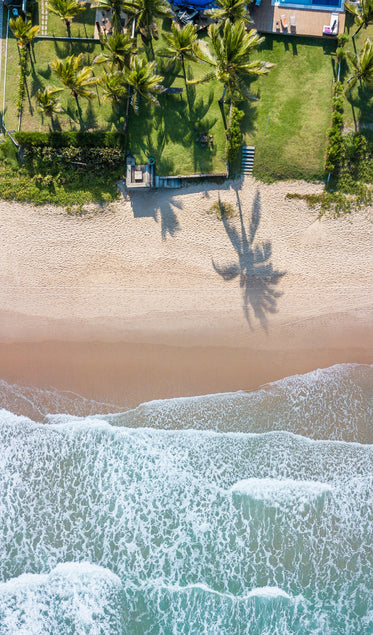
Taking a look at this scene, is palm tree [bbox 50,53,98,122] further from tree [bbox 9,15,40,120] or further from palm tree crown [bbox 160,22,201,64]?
palm tree crown [bbox 160,22,201,64]


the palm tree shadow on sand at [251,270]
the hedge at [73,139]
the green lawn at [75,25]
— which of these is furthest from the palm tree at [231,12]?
the palm tree shadow on sand at [251,270]

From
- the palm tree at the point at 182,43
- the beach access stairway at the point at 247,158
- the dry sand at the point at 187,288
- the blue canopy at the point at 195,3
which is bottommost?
the dry sand at the point at 187,288

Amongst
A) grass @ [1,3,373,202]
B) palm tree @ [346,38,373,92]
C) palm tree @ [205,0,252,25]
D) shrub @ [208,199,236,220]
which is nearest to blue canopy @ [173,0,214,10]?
palm tree @ [205,0,252,25]

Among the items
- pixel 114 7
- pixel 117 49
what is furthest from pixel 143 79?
pixel 114 7

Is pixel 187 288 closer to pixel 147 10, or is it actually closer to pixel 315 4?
pixel 147 10

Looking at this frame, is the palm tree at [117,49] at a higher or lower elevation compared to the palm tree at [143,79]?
higher

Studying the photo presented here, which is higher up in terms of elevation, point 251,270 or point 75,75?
point 75,75

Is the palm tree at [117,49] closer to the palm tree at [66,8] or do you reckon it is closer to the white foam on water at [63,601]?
the palm tree at [66,8]

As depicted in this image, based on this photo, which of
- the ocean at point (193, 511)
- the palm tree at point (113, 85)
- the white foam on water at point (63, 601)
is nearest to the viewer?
the palm tree at point (113, 85)
